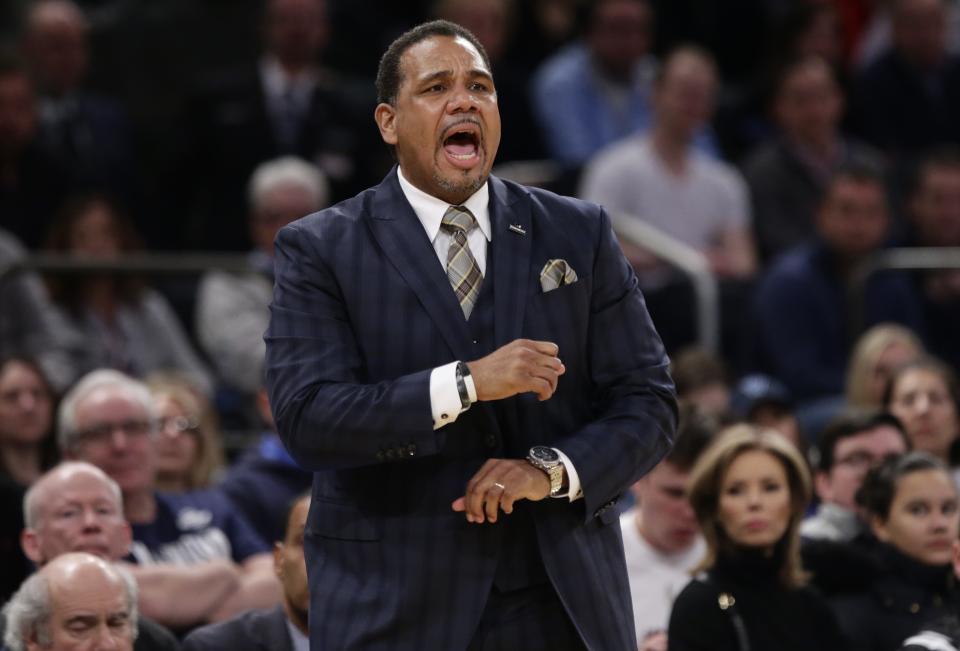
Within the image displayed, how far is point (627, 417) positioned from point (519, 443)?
0.20 metres

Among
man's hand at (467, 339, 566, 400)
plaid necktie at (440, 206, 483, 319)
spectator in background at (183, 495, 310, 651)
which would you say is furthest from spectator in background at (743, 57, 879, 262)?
man's hand at (467, 339, 566, 400)

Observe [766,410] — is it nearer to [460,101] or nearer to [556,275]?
[556,275]

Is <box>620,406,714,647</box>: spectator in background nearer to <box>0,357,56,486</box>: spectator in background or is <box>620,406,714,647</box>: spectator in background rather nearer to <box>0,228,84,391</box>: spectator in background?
<box>0,357,56,486</box>: spectator in background

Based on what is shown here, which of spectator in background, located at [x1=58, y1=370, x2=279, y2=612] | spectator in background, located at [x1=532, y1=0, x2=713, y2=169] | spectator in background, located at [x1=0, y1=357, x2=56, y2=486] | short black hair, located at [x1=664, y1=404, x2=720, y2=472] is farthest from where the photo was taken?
spectator in background, located at [x1=532, y1=0, x2=713, y2=169]

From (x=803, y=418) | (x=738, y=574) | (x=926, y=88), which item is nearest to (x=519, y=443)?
(x=738, y=574)

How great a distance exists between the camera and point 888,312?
764 centimetres

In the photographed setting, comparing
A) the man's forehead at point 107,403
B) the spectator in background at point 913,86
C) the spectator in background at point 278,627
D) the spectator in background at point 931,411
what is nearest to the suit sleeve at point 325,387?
the spectator in background at point 278,627

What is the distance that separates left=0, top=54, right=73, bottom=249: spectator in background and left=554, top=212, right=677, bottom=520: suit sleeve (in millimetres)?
5076

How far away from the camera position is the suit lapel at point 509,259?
10.1 feet

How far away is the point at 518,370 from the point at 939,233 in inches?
233

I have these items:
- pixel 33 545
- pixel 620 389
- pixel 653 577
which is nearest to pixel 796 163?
pixel 653 577

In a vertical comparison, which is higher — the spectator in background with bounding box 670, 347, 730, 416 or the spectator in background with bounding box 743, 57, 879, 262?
the spectator in background with bounding box 743, 57, 879, 262

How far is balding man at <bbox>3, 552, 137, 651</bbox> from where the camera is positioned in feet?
13.8

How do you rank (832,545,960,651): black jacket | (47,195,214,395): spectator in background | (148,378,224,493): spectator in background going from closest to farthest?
(832,545,960,651): black jacket
(148,378,224,493): spectator in background
(47,195,214,395): spectator in background
